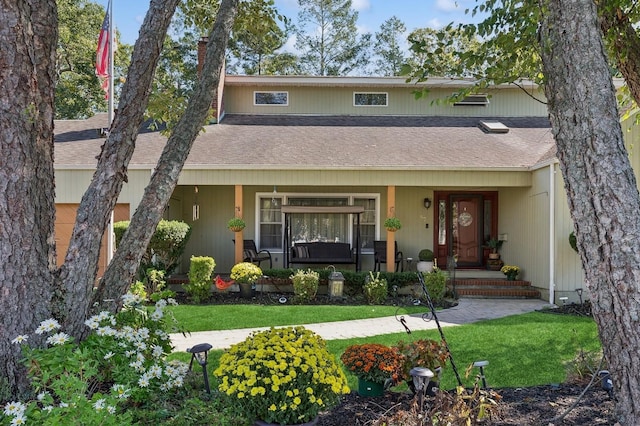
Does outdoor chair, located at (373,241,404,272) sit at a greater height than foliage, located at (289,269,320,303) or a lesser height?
greater

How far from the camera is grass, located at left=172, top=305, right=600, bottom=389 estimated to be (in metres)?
5.22

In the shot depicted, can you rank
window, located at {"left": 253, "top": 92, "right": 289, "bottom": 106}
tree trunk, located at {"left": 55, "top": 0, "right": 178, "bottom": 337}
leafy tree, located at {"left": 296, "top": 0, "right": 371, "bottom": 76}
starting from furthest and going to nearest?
leafy tree, located at {"left": 296, "top": 0, "right": 371, "bottom": 76} → window, located at {"left": 253, "top": 92, "right": 289, "bottom": 106} → tree trunk, located at {"left": 55, "top": 0, "right": 178, "bottom": 337}

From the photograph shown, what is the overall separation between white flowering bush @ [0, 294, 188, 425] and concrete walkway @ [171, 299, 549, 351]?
8.87 ft

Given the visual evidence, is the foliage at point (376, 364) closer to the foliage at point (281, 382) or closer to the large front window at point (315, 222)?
the foliage at point (281, 382)

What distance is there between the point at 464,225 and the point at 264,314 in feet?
22.1

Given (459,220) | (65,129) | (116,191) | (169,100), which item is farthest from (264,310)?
(65,129)

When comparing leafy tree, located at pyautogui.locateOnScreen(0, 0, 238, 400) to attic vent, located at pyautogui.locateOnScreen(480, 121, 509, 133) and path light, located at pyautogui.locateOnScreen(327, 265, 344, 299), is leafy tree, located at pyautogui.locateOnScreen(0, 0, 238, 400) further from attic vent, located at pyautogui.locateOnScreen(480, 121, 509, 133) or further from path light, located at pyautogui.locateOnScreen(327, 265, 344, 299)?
attic vent, located at pyautogui.locateOnScreen(480, 121, 509, 133)

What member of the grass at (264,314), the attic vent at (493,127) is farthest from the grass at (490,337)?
the attic vent at (493,127)

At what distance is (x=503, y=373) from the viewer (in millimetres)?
5191

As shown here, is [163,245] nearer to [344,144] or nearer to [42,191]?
[344,144]

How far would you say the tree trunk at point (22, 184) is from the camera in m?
3.30

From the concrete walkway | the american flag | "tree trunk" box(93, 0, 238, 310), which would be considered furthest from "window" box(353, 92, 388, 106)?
"tree trunk" box(93, 0, 238, 310)

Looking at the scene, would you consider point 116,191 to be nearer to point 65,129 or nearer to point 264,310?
point 264,310

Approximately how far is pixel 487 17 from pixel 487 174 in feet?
20.2
